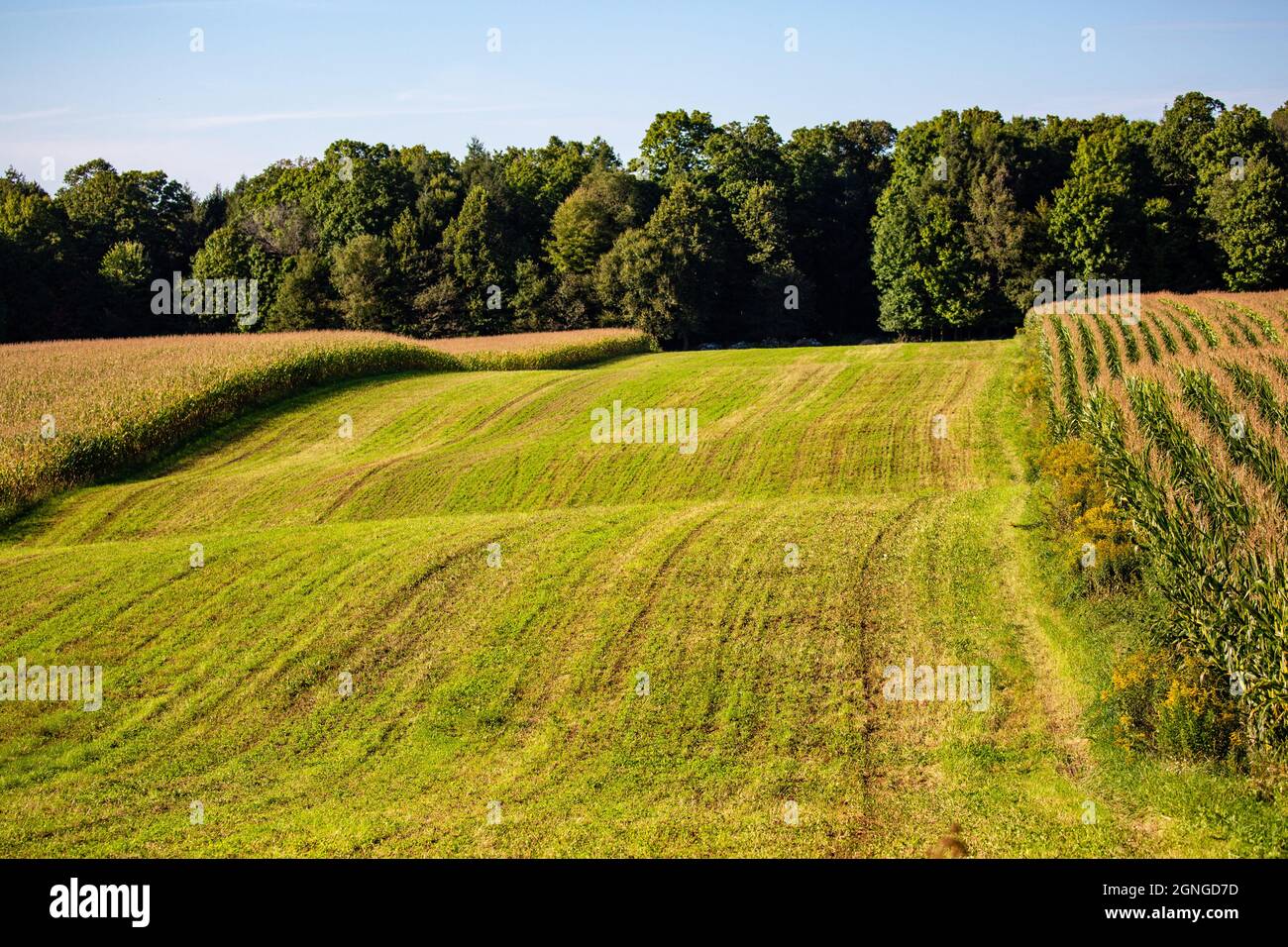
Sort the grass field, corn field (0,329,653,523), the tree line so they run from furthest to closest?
the tree line
corn field (0,329,653,523)
the grass field

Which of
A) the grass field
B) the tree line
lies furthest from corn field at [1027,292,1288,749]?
the tree line

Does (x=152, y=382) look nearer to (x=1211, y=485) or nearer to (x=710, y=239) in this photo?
(x=1211, y=485)

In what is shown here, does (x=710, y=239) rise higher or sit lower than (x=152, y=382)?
higher

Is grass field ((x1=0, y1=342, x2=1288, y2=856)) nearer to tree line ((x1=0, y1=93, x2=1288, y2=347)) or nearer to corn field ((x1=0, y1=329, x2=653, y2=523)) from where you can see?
corn field ((x1=0, y1=329, x2=653, y2=523))

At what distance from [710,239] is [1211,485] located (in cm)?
5878

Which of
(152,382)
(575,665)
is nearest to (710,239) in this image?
(152,382)

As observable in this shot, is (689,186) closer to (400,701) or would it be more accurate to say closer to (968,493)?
(968,493)

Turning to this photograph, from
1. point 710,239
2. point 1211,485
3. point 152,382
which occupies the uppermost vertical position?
point 710,239

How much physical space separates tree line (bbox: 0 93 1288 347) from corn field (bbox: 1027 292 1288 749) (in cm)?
3737

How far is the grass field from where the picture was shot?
12.7 m

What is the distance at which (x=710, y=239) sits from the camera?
72.2 meters

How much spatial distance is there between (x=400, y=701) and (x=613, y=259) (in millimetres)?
57141
